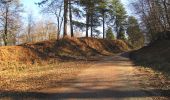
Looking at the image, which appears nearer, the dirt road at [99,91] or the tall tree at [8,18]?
the dirt road at [99,91]

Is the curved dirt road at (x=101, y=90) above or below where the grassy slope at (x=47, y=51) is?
below

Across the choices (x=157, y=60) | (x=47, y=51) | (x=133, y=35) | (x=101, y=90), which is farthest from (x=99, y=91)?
(x=133, y=35)

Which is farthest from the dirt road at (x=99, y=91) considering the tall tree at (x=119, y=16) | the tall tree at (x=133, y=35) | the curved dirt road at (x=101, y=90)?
the tall tree at (x=133, y=35)

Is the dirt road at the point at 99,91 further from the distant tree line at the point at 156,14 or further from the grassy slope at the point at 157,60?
the distant tree line at the point at 156,14

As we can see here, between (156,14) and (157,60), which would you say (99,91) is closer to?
(157,60)

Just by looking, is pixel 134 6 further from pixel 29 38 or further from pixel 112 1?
pixel 29 38

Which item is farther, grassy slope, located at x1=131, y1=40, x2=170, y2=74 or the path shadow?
grassy slope, located at x1=131, y1=40, x2=170, y2=74

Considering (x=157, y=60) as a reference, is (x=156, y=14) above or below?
above

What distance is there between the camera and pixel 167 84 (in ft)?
57.8

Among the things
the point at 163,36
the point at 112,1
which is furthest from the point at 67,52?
the point at 112,1

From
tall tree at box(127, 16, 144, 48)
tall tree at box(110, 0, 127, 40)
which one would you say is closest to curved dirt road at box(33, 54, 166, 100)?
tall tree at box(110, 0, 127, 40)

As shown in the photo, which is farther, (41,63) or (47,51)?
(47,51)

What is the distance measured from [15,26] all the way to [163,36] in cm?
2340

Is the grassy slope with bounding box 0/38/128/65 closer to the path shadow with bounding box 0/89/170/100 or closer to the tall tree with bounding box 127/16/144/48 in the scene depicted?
the path shadow with bounding box 0/89/170/100
